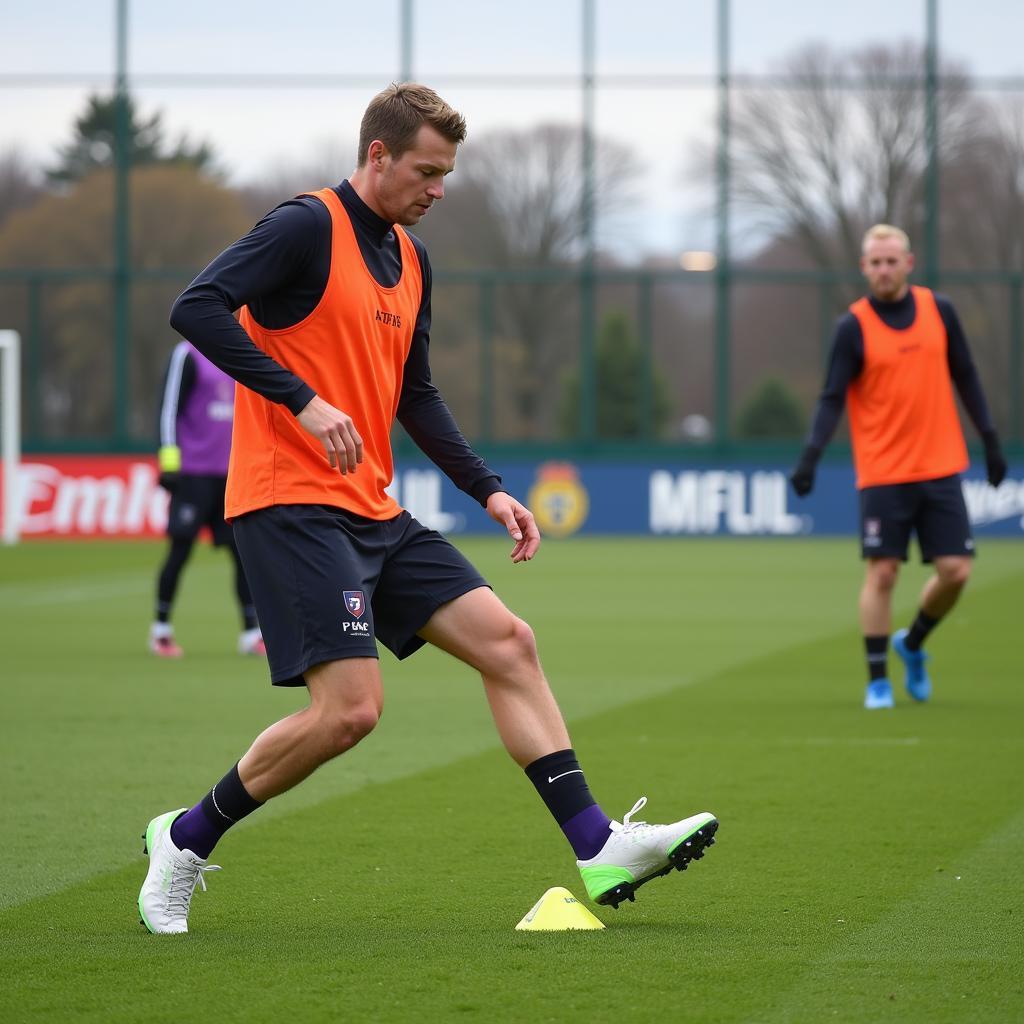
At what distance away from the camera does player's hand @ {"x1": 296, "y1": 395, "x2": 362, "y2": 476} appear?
459 centimetres

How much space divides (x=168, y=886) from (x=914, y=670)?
18.3ft

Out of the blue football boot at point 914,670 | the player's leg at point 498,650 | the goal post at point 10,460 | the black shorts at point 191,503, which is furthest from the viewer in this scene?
the goal post at point 10,460

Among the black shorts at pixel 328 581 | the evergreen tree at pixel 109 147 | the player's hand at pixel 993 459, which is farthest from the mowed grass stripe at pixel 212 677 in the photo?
the evergreen tree at pixel 109 147

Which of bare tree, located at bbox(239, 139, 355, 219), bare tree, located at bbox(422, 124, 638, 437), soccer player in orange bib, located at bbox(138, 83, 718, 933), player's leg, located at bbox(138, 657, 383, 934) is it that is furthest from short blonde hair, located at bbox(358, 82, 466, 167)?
bare tree, located at bbox(239, 139, 355, 219)

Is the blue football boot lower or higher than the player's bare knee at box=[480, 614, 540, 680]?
lower

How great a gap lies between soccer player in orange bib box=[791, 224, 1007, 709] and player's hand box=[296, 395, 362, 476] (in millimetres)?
4942

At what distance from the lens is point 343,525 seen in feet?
16.1

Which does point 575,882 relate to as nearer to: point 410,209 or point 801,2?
point 410,209

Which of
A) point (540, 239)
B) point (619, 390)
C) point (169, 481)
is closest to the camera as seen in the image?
point (169, 481)

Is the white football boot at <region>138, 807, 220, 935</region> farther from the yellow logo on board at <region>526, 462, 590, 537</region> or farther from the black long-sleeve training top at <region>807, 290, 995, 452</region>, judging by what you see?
the yellow logo on board at <region>526, 462, 590, 537</region>

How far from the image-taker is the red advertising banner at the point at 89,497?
26453mm

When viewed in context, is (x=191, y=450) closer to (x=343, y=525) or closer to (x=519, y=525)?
(x=519, y=525)

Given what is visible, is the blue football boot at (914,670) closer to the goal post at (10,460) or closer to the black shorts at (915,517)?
the black shorts at (915,517)

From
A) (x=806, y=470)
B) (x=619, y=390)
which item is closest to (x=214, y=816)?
(x=806, y=470)
